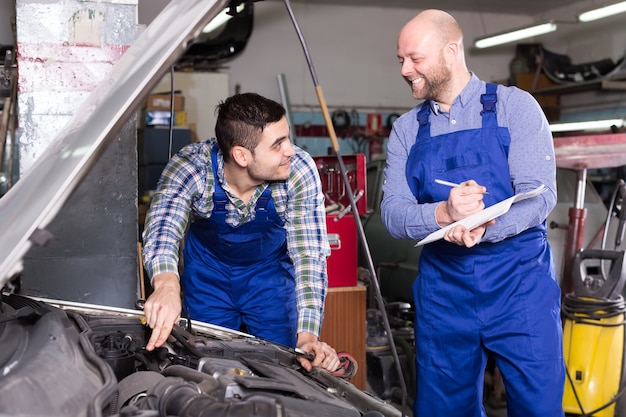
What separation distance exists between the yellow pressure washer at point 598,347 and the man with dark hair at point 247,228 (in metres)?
1.53

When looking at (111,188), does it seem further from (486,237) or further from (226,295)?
(486,237)

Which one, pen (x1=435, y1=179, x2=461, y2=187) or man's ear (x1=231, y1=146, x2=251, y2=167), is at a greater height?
man's ear (x1=231, y1=146, x2=251, y2=167)

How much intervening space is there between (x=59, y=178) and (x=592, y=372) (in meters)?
2.84

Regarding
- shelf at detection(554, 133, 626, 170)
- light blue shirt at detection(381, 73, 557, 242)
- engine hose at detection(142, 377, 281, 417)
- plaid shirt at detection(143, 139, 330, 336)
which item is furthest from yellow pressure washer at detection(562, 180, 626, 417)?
engine hose at detection(142, 377, 281, 417)

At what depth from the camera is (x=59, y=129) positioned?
2.54m

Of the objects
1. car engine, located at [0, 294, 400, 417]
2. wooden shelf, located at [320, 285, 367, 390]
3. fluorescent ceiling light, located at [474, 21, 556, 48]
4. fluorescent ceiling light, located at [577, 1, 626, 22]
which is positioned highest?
fluorescent ceiling light, located at [577, 1, 626, 22]

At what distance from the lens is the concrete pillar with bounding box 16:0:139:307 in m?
2.51

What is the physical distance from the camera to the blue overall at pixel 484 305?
1961mm

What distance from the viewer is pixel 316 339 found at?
205 cm

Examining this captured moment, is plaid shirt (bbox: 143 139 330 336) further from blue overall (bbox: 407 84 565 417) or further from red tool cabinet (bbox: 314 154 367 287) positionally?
red tool cabinet (bbox: 314 154 367 287)

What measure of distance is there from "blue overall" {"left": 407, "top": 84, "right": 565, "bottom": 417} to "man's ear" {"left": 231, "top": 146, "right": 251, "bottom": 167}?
0.52 meters

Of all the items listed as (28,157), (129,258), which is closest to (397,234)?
(129,258)

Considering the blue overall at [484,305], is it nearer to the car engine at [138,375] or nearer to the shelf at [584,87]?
the car engine at [138,375]

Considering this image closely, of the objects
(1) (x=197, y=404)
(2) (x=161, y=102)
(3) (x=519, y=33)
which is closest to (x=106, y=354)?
(1) (x=197, y=404)
